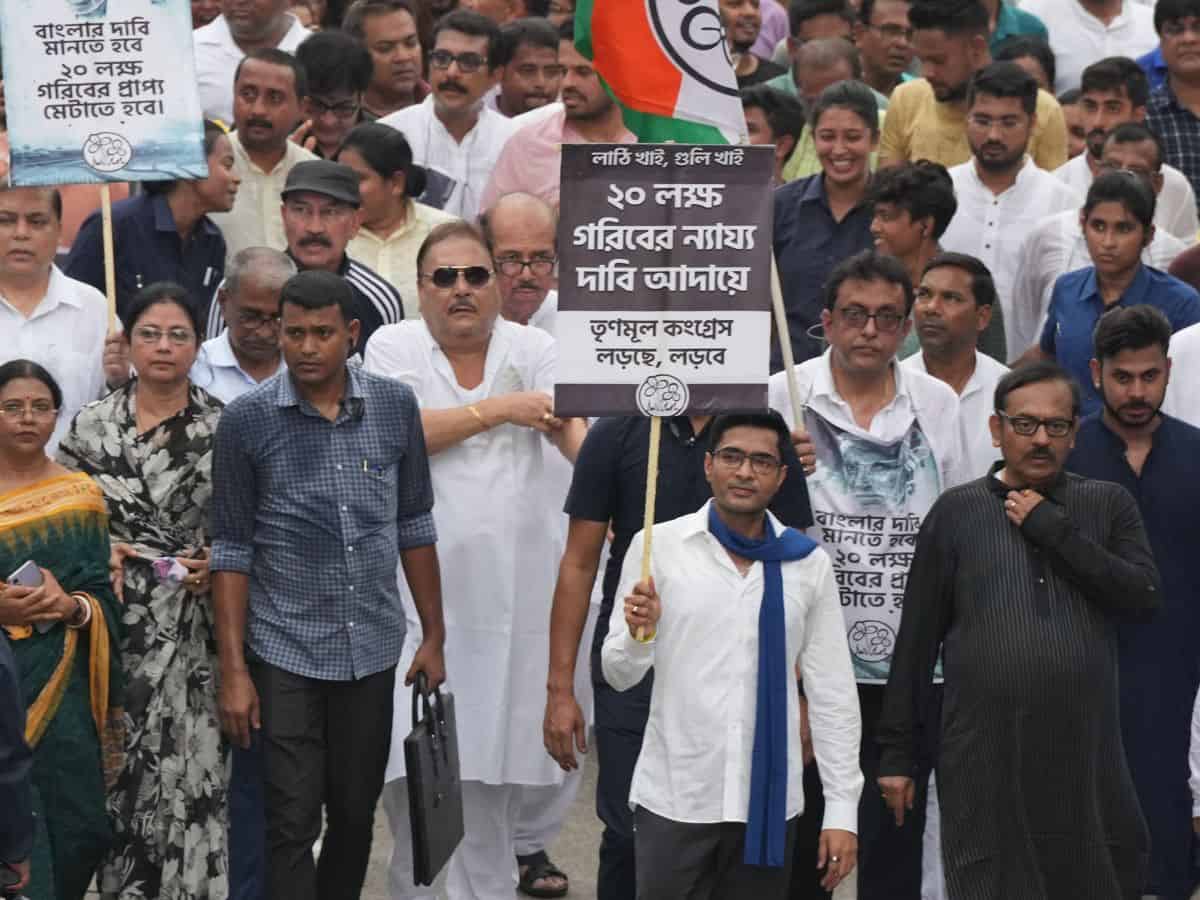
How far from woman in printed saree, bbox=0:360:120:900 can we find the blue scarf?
78.9 inches

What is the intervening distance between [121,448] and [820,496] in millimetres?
2228

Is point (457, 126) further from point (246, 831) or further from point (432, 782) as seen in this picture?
point (432, 782)

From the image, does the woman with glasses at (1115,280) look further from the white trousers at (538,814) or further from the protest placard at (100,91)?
the protest placard at (100,91)

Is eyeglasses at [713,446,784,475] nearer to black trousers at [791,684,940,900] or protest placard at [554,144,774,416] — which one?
protest placard at [554,144,774,416]

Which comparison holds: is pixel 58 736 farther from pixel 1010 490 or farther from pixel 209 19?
pixel 209 19

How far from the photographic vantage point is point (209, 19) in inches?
542

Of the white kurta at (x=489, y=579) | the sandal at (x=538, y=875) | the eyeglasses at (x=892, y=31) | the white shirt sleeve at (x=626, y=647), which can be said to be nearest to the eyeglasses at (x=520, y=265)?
the white kurta at (x=489, y=579)

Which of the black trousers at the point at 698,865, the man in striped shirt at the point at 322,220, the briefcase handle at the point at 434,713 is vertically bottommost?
the black trousers at the point at 698,865

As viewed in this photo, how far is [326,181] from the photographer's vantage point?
32.3 ft

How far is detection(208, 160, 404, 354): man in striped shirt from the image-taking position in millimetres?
9812

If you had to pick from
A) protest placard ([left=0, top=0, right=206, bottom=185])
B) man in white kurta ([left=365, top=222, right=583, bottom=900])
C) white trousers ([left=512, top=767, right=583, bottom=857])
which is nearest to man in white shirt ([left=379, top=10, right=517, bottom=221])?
protest placard ([left=0, top=0, right=206, bottom=185])

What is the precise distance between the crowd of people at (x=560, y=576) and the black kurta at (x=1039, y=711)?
10 mm

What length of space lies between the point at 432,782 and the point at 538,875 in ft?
4.60

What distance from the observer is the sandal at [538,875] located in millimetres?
9414
